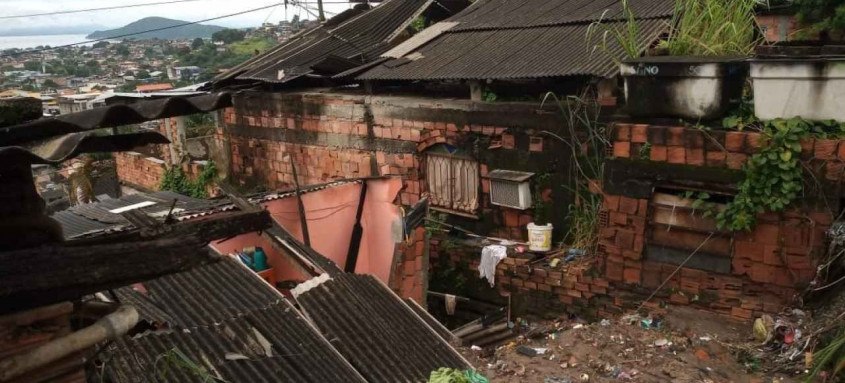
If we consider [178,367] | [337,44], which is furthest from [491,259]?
[337,44]

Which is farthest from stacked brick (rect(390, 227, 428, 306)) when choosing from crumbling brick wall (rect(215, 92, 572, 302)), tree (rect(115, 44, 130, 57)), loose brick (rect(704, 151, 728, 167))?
tree (rect(115, 44, 130, 57))

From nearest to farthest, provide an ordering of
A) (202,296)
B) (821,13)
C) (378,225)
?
(202,296) < (378,225) < (821,13)

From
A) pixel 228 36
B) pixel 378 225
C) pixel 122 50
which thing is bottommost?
pixel 378 225

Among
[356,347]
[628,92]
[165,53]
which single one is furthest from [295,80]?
[165,53]

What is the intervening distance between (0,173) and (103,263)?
513 millimetres

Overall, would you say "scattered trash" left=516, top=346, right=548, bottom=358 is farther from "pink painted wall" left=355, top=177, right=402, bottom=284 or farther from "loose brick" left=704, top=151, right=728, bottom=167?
"pink painted wall" left=355, top=177, right=402, bottom=284

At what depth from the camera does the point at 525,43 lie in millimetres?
9133

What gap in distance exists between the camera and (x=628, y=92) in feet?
21.5

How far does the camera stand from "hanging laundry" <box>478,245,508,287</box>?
26.5 ft

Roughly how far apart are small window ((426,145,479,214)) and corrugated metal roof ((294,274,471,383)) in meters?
3.13

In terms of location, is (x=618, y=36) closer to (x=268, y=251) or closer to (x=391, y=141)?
(x=391, y=141)

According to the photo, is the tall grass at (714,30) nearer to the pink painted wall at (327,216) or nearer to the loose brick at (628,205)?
the loose brick at (628,205)

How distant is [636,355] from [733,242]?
4.91ft

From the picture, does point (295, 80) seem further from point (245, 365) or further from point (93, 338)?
point (93, 338)
